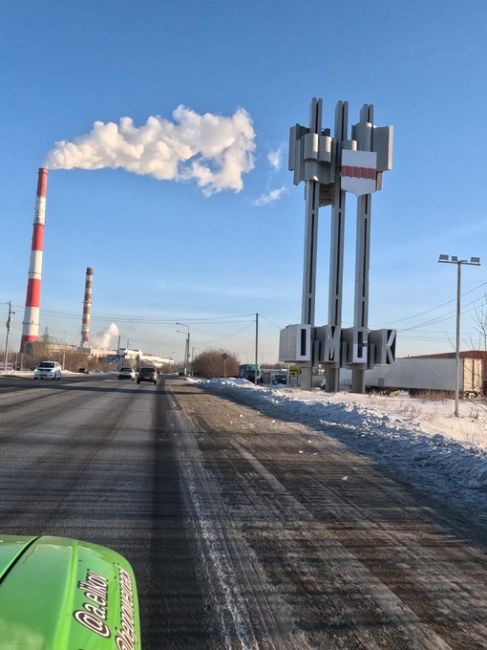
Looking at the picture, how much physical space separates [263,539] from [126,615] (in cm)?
320

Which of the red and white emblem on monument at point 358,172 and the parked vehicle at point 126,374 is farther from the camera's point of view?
the parked vehicle at point 126,374

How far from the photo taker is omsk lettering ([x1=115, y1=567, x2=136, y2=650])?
1898 mm

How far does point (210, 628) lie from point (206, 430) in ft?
34.2

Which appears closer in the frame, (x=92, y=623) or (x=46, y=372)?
(x=92, y=623)

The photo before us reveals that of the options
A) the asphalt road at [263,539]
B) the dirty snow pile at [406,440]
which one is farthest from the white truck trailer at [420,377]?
the asphalt road at [263,539]

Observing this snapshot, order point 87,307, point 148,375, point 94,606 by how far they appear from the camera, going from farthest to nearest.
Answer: point 87,307, point 148,375, point 94,606

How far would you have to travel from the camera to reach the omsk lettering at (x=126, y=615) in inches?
74.7

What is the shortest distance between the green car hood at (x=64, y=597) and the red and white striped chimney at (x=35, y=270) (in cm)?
8625

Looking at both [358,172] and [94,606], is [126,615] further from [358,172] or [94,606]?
[358,172]

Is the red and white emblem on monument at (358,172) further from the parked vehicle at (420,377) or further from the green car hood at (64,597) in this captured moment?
the green car hood at (64,597)

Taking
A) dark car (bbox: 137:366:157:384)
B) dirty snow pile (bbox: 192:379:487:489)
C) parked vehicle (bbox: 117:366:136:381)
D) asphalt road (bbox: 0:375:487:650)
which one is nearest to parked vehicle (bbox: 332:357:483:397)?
dark car (bbox: 137:366:157:384)

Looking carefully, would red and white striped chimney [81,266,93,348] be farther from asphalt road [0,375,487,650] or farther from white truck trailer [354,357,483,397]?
asphalt road [0,375,487,650]

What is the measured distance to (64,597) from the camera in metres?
1.94

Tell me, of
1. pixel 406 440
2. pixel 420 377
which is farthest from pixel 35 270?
pixel 406 440
